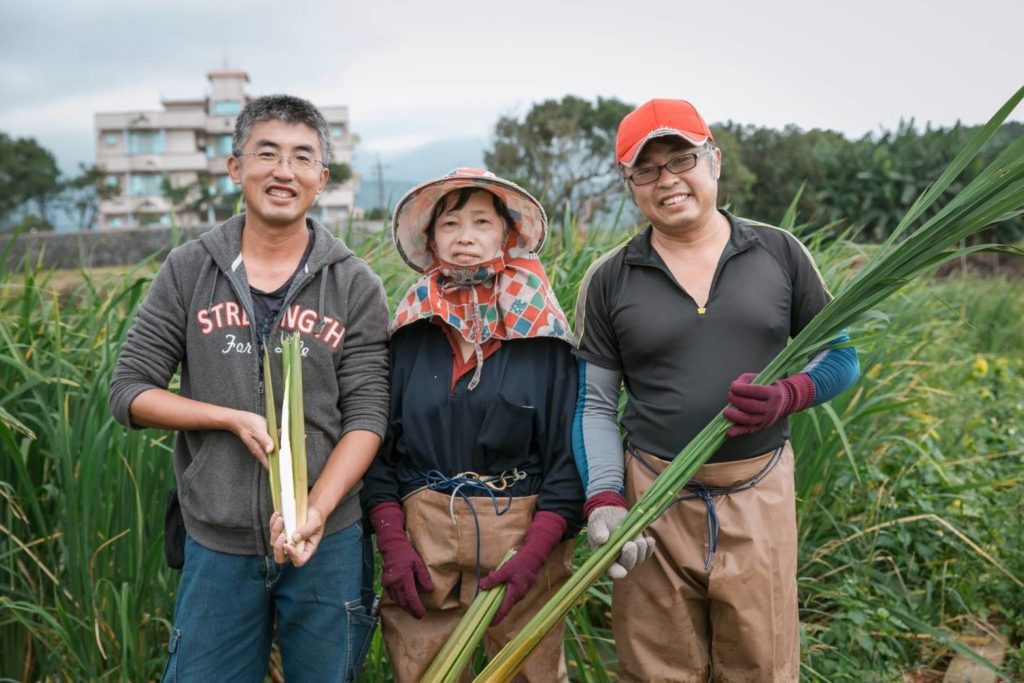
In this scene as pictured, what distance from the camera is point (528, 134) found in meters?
25.1

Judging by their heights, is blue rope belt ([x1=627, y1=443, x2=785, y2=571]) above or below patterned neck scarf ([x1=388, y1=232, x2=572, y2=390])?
below

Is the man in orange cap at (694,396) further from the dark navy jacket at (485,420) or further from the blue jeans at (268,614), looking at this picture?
the blue jeans at (268,614)

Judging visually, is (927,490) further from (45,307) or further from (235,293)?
(45,307)

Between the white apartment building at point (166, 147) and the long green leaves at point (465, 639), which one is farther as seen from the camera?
the white apartment building at point (166, 147)

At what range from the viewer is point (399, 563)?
197cm

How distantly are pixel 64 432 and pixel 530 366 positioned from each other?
50.1 inches

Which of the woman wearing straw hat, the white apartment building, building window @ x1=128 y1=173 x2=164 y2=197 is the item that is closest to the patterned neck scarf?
the woman wearing straw hat

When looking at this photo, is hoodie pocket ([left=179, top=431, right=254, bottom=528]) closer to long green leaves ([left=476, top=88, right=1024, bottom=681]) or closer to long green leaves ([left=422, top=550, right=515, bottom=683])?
long green leaves ([left=422, top=550, right=515, bottom=683])

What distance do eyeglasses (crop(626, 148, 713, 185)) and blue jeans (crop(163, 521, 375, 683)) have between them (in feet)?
3.47

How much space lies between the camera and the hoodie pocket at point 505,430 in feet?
6.61

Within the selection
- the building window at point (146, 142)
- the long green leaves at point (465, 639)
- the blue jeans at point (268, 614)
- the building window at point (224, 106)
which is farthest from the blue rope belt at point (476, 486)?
the building window at point (224, 106)

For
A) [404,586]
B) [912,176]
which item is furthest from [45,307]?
[912,176]

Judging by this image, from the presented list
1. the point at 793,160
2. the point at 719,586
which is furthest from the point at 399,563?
the point at 793,160

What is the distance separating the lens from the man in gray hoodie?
1.92 meters
